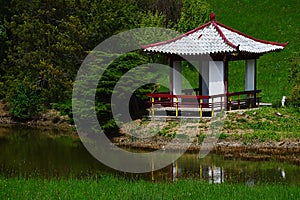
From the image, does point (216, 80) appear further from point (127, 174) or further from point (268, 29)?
point (268, 29)

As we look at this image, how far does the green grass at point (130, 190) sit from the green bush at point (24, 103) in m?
18.2

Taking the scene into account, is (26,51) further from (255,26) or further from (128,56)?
(255,26)

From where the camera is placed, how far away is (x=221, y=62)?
96.5 ft

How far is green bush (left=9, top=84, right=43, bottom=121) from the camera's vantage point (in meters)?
35.6

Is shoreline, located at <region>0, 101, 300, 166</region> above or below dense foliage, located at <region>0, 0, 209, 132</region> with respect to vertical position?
below

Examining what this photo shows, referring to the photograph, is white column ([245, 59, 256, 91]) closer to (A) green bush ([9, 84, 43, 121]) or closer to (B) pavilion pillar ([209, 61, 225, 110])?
(B) pavilion pillar ([209, 61, 225, 110])

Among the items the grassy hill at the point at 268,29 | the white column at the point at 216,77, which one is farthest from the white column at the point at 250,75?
the grassy hill at the point at 268,29

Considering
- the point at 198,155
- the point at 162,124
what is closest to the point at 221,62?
the point at 162,124

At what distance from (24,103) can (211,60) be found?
12121 mm

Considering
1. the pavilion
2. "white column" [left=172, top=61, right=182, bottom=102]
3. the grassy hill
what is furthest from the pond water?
the grassy hill

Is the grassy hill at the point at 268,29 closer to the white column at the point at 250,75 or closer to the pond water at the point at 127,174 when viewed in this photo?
the white column at the point at 250,75

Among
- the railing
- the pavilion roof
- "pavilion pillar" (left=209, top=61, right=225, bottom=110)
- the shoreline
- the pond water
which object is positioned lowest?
the pond water

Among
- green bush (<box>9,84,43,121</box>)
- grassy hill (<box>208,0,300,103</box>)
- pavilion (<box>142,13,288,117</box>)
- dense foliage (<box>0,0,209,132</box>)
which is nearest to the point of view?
pavilion (<box>142,13,288,117</box>)

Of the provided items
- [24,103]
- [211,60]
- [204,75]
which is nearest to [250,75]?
[204,75]
